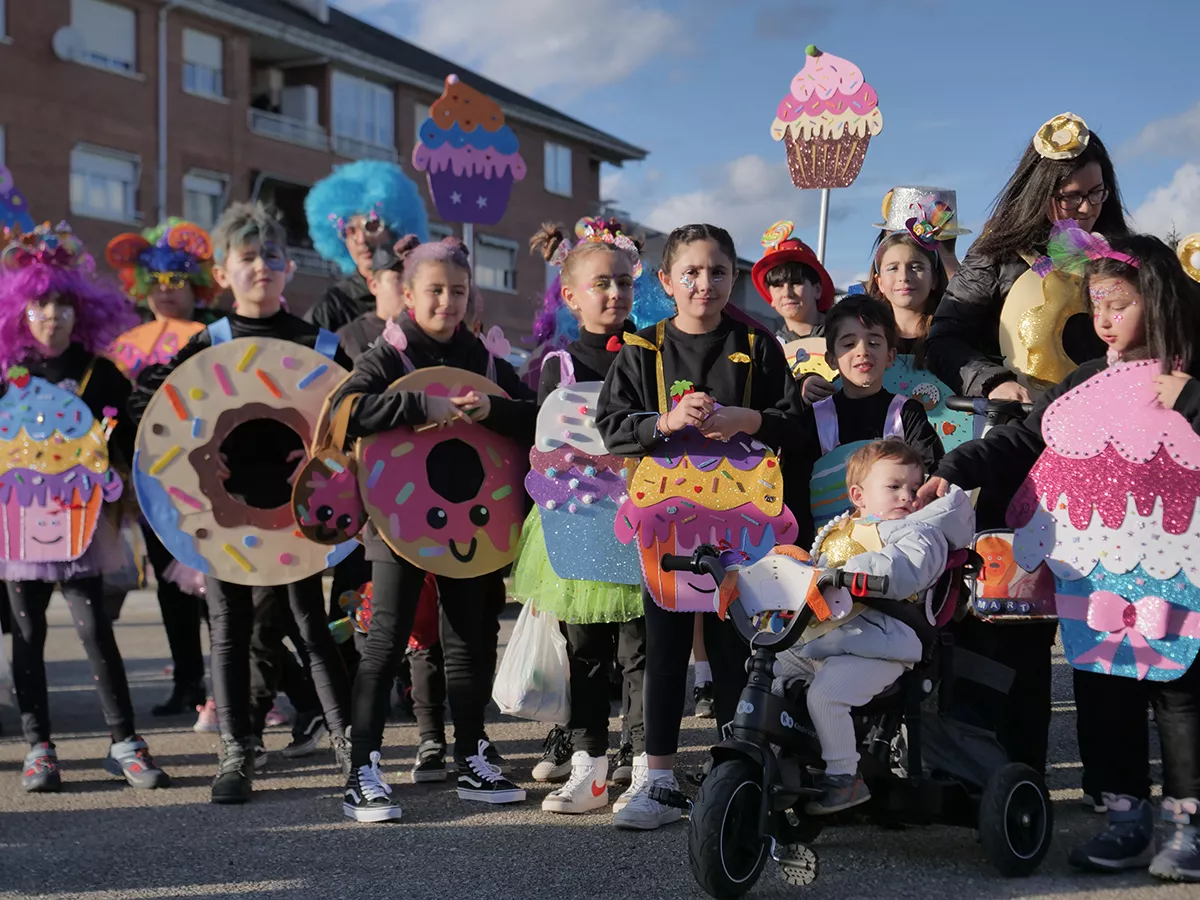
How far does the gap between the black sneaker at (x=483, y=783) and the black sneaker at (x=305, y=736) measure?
1.08 metres

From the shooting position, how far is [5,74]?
2138 cm

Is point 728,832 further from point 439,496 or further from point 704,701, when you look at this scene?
point 704,701

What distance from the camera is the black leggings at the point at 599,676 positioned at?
4613 millimetres

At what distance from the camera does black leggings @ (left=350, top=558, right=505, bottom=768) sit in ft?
14.9

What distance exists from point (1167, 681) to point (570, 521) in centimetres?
199

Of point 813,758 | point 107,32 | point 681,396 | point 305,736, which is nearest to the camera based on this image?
point 813,758

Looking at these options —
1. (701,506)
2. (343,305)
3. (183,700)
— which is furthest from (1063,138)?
(183,700)

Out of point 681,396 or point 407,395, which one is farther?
point 407,395

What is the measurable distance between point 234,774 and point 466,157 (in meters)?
3.74

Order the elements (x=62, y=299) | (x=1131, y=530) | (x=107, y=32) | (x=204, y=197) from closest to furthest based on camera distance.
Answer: (x=1131, y=530), (x=62, y=299), (x=107, y=32), (x=204, y=197)

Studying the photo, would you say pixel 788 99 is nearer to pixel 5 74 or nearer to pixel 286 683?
pixel 286 683

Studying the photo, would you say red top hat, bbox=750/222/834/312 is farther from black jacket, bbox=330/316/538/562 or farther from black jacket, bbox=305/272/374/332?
black jacket, bbox=305/272/374/332

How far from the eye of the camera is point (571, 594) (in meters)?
4.66

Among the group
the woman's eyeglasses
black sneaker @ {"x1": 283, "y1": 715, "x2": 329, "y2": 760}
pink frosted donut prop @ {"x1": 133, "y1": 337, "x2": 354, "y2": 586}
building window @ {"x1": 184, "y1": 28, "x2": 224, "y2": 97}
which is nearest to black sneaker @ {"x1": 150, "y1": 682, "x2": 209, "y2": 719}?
black sneaker @ {"x1": 283, "y1": 715, "x2": 329, "y2": 760}
